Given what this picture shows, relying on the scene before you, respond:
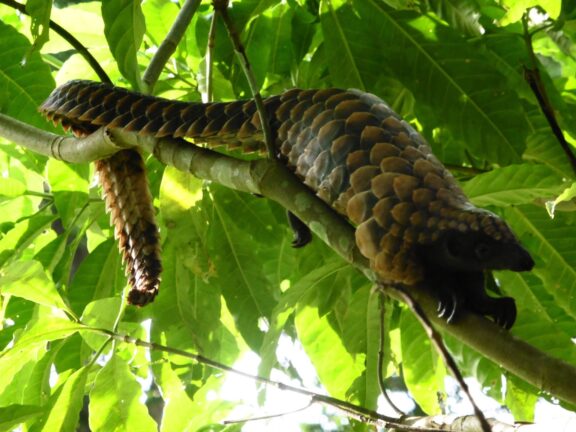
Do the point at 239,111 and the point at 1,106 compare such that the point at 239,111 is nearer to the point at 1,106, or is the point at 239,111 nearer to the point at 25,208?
the point at 1,106

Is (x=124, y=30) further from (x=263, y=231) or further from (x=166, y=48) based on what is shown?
(x=263, y=231)

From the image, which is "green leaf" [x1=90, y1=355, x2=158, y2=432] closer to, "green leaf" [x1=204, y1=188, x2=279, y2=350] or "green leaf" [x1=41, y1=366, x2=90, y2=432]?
"green leaf" [x1=41, y1=366, x2=90, y2=432]

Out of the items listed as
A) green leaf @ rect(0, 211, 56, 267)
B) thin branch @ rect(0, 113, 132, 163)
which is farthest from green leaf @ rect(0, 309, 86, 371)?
green leaf @ rect(0, 211, 56, 267)

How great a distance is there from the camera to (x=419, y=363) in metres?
1.80

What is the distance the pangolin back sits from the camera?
95cm

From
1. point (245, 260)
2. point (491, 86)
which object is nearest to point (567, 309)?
point (491, 86)

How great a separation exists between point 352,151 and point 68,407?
2.72 ft

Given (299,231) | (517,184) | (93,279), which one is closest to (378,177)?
(299,231)

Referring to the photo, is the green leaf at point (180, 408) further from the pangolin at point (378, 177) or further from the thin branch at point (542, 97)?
the thin branch at point (542, 97)

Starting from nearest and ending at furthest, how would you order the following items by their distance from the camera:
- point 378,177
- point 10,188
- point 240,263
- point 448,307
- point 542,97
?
1. point 448,307
2. point 378,177
3. point 542,97
4. point 240,263
5. point 10,188

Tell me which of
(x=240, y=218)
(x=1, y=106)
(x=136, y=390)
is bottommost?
(x=136, y=390)

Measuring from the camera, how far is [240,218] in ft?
6.45

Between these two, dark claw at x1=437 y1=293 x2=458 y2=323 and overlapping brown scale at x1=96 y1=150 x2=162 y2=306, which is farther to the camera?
overlapping brown scale at x1=96 y1=150 x2=162 y2=306

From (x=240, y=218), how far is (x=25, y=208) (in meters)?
0.66
